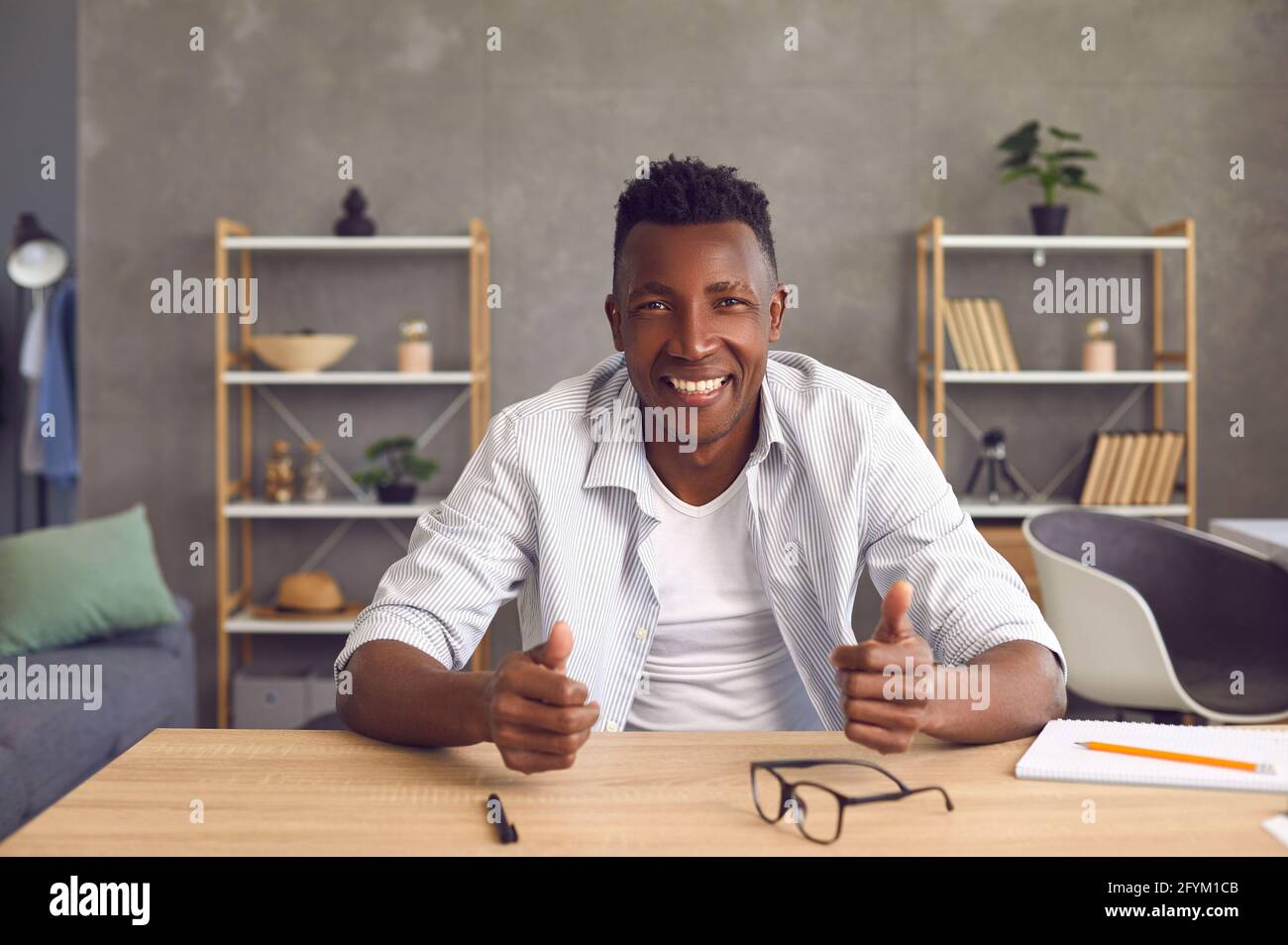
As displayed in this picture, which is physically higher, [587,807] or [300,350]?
[300,350]

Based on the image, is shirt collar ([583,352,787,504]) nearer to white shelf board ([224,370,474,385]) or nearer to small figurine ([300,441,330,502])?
white shelf board ([224,370,474,385])

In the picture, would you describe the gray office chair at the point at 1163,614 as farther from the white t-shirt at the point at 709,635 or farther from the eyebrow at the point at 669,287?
the eyebrow at the point at 669,287

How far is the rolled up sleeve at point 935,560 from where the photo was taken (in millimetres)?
1358

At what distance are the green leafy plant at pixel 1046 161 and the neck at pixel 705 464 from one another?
8.14ft

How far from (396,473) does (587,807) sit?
114 inches

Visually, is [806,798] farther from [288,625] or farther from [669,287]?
[288,625]

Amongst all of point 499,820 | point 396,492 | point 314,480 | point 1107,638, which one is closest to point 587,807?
point 499,820

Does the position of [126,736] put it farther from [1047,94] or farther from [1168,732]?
[1047,94]

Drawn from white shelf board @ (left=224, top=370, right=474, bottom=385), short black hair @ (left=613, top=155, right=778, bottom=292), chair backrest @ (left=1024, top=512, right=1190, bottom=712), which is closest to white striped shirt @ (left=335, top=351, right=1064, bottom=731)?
short black hair @ (left=613, top=155, right=778, bottom=292)

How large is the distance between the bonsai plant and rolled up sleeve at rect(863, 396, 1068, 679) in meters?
2.37

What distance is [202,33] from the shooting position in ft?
13.0

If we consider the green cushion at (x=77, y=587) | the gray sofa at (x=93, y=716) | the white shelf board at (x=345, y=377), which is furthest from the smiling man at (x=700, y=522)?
the white shelf board at (x=345, y=377)

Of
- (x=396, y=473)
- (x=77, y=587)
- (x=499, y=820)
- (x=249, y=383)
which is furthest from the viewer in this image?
(x=249, y=383)

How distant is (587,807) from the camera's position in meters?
0.99
